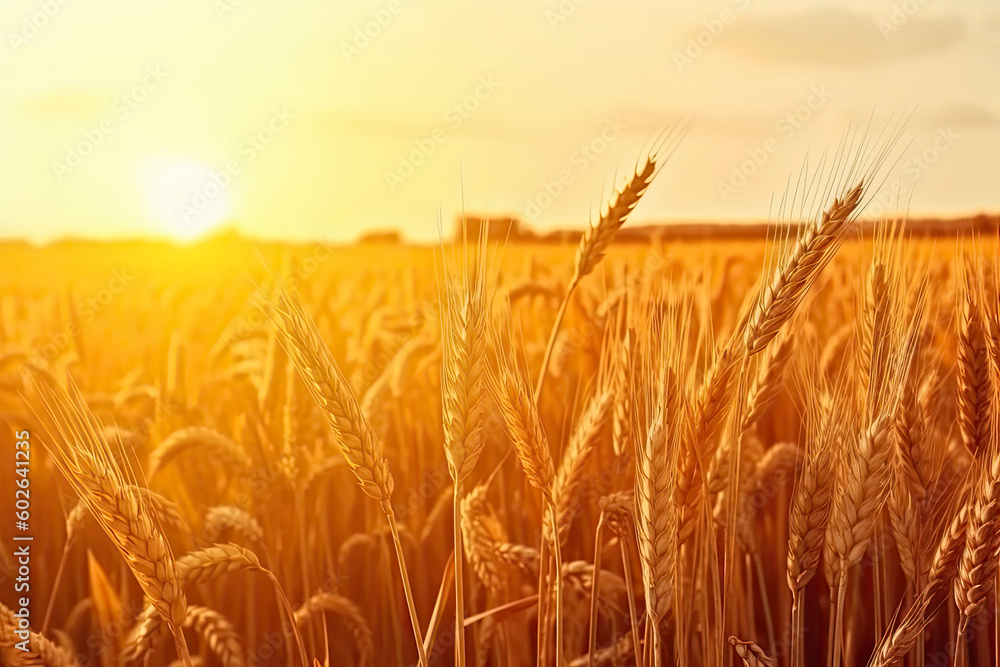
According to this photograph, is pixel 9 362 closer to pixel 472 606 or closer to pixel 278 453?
pixel 278 453

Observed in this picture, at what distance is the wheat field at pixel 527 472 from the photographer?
0.98 meters

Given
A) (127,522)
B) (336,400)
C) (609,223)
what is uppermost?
(609,223)

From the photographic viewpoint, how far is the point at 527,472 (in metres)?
1.05

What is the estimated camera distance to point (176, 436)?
65.8 inches

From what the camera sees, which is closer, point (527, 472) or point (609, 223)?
point (527, 472)

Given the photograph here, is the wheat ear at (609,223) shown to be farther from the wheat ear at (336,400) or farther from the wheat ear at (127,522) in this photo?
the wheat ear at (127,522)

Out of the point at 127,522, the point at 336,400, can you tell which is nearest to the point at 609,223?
the point at 336,400

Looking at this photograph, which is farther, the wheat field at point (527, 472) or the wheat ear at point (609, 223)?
the wheat ear at point (609, 223)

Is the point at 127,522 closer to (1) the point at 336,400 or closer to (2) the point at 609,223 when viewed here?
(1) the point at 336,400

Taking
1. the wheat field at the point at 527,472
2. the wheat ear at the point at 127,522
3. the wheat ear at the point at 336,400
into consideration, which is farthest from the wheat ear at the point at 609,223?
the wheat ear at the point at 127,522

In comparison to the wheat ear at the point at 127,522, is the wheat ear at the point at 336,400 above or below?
above

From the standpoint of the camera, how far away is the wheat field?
98 centimetres

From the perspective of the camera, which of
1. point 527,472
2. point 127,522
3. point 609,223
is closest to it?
point 127,522

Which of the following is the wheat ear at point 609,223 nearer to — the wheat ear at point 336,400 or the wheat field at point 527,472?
the wheat field at point 527,472
